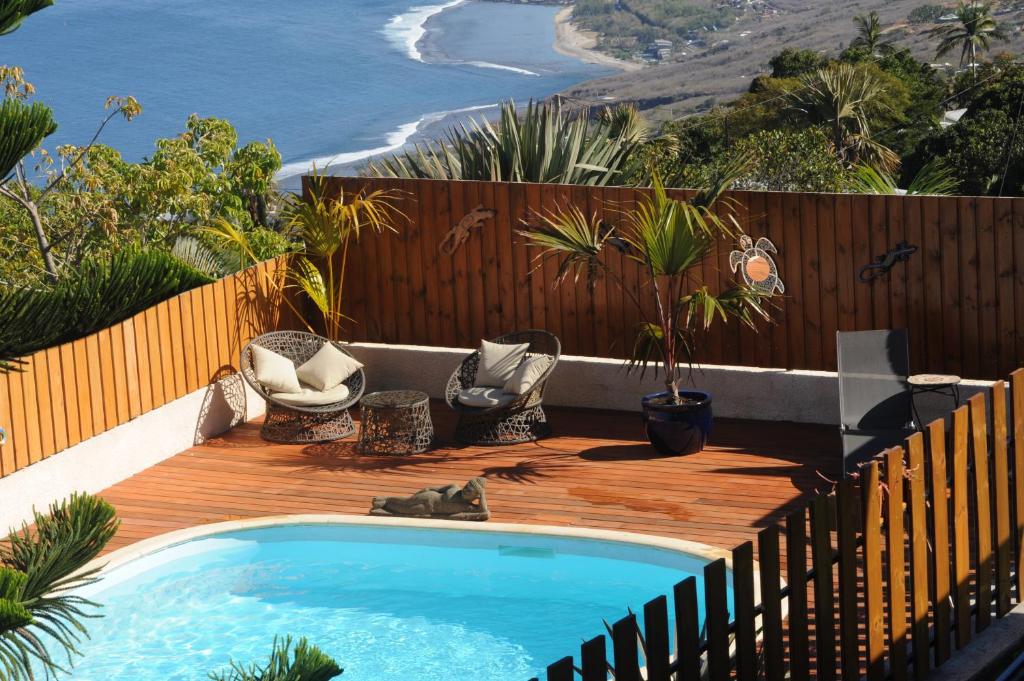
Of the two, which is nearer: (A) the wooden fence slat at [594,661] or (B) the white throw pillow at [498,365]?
(A) the wooden fence slat at [594,661]

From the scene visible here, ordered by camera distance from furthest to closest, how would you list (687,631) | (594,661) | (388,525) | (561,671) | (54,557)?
(388,525)
(687,631)
(594,661)
(561,671)
(54,557)

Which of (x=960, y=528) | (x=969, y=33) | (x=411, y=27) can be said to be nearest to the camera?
(x=960, y=528)

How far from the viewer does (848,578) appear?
5.13 m

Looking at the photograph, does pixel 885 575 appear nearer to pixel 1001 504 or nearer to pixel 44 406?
pixel 1001 504

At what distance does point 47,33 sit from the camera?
4685 inches

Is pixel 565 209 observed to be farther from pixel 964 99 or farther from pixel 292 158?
pixel 292 158

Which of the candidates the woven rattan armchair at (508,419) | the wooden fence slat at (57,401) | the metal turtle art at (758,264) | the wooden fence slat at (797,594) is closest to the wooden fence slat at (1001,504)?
the wooden fence slat at (797,594)

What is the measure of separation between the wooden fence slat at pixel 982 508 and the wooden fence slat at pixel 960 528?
0.15 ft

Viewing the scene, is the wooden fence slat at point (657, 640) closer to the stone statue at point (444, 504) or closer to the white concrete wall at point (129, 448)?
the stone statue at point (444, 504)

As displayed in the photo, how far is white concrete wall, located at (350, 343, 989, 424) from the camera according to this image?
10.6 m

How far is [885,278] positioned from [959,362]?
82 cm

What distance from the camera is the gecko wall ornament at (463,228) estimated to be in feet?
37.6

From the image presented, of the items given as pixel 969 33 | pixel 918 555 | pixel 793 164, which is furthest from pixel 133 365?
pixel 969 33

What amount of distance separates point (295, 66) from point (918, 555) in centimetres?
11433
